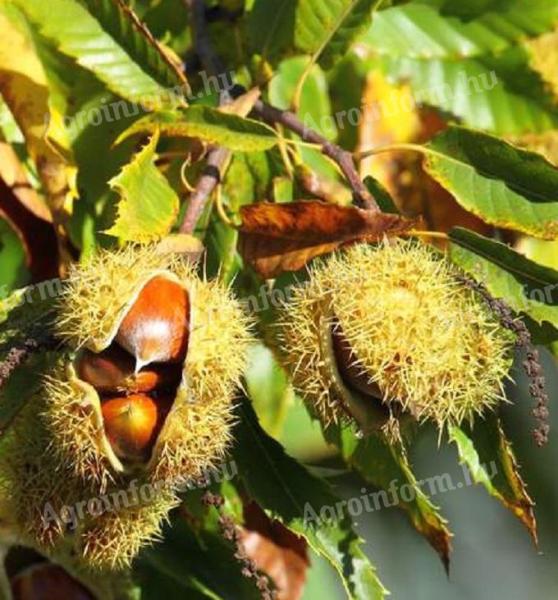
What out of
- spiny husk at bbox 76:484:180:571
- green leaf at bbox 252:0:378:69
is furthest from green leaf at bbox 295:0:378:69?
Answer: spiny husk at bbox 76:484:180:571

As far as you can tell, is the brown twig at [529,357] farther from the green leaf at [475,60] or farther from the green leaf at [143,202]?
the green leaf at [475,60]

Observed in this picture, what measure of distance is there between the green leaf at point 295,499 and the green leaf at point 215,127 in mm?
332

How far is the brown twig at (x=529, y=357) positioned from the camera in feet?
4.20

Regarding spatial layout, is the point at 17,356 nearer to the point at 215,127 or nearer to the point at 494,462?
the point at 215,127

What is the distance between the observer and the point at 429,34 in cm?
188

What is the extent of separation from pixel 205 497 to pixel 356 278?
319mm

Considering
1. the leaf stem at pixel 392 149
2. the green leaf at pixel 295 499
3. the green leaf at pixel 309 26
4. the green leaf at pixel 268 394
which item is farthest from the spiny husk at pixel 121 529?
the green leaf at pixel 309 26

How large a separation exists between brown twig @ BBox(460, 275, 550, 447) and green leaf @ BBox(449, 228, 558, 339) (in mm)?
41

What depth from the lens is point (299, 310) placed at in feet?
4.53

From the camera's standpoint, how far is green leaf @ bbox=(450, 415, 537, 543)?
1427mm

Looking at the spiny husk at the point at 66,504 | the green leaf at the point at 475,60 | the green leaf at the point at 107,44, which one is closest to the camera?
→ the spiny husk at the point at 66,504

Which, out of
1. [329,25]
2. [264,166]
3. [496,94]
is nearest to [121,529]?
[264,166]

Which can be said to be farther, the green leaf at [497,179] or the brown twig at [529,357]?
the green leaf at [497,179]

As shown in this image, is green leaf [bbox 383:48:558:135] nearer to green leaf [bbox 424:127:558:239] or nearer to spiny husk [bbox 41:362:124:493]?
green leaf [bbox 424:127:558:239]
